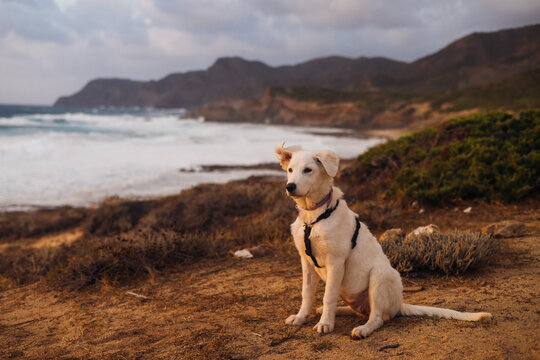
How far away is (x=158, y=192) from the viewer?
12977 millimetres

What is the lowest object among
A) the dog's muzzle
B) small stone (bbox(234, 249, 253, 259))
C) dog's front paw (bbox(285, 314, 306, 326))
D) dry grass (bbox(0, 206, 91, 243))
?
dry grass (bbox(0, 206, 91, 243))

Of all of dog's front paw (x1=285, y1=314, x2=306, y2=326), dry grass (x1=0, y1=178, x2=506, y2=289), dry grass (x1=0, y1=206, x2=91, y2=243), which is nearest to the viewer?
dog's front paw (x1=285, y1=314, x2=306, y2=326)

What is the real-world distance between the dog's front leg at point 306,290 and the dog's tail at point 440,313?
80 cm

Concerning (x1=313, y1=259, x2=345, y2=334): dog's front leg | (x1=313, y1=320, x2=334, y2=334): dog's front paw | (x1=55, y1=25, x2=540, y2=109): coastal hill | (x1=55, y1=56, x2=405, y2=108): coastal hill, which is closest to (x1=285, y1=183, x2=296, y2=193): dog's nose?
(x1=313, y1=259, x2=345, y2=334): dog's front leg

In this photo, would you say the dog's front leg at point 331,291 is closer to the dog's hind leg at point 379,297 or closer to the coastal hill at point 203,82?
the dog's hind leg at point 379,297

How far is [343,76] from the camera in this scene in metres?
112

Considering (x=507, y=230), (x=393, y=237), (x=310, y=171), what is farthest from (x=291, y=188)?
(x=507, y=230)

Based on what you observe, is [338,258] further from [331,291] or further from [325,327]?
[325,327]

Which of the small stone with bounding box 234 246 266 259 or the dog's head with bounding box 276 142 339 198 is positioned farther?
the small stone with bounding box 234 246 266 259

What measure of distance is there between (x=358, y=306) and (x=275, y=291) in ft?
4.48

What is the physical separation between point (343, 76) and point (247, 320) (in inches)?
4526

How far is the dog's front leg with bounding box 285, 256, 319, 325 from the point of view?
10.5ft

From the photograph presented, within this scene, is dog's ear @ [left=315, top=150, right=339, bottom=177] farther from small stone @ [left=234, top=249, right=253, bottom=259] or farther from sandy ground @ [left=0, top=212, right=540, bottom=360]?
small stone @ [left=234, top=249, right=253, bottom=259]

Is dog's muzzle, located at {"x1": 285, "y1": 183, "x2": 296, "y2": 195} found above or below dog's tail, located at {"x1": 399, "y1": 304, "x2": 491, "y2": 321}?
above
